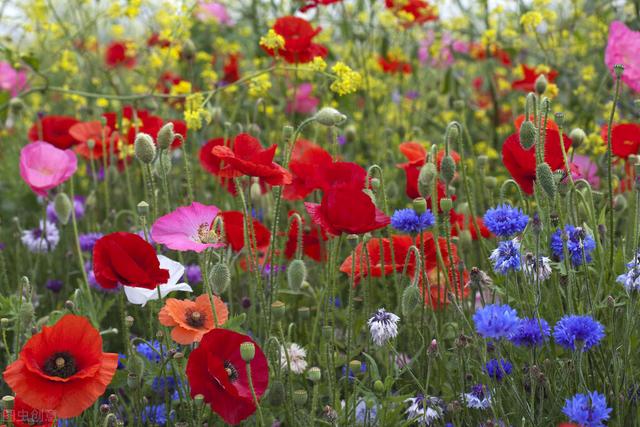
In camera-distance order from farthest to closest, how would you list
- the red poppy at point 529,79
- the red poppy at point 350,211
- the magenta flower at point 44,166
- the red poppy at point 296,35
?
1. the red poppy at point 529,79
2. the red poppy at point 296,35
3. the magenta flower at point 44,166
4. the red poppy at point 350,211

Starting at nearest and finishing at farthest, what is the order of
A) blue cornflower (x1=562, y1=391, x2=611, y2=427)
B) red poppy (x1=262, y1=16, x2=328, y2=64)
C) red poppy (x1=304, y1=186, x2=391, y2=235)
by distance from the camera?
blue cornflower (x1=562, y1=391, x2=611, y2=427), red poppy (x1=304, y1=186, x2=391, y2=235), red poppy (x1=262, y1=16, x2=328, y2=64)

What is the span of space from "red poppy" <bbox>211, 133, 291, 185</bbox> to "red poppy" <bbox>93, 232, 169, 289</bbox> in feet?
0.65

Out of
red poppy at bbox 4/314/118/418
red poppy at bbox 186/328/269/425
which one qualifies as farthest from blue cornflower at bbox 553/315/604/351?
red poppy at bbox 4/314/118/418

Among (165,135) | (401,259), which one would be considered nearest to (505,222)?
(401,259)

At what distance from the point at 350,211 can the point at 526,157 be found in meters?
0.46

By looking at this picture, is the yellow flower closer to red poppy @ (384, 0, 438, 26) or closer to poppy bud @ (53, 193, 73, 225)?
poppy bud @ (53, 193, 73, 225)

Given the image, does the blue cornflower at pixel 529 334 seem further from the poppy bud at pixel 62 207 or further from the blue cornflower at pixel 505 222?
the poppy bud at pixel 62 207

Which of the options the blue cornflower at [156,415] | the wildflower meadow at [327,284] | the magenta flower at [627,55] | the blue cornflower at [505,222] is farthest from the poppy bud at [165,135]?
the magenta flower at [627,55]

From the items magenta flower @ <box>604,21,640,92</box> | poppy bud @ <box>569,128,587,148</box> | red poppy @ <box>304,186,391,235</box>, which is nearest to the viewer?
red poppy @ <box>304,186,391,235</box>

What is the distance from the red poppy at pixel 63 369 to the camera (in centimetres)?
127

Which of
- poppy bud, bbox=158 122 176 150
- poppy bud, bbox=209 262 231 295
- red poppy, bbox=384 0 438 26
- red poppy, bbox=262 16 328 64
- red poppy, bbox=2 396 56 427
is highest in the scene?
red poppy, bbox=384 0 438 26

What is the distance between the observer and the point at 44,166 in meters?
2.02

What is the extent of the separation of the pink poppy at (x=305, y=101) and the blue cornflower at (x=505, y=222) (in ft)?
6.11

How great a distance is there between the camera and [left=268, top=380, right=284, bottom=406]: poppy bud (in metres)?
1.44
